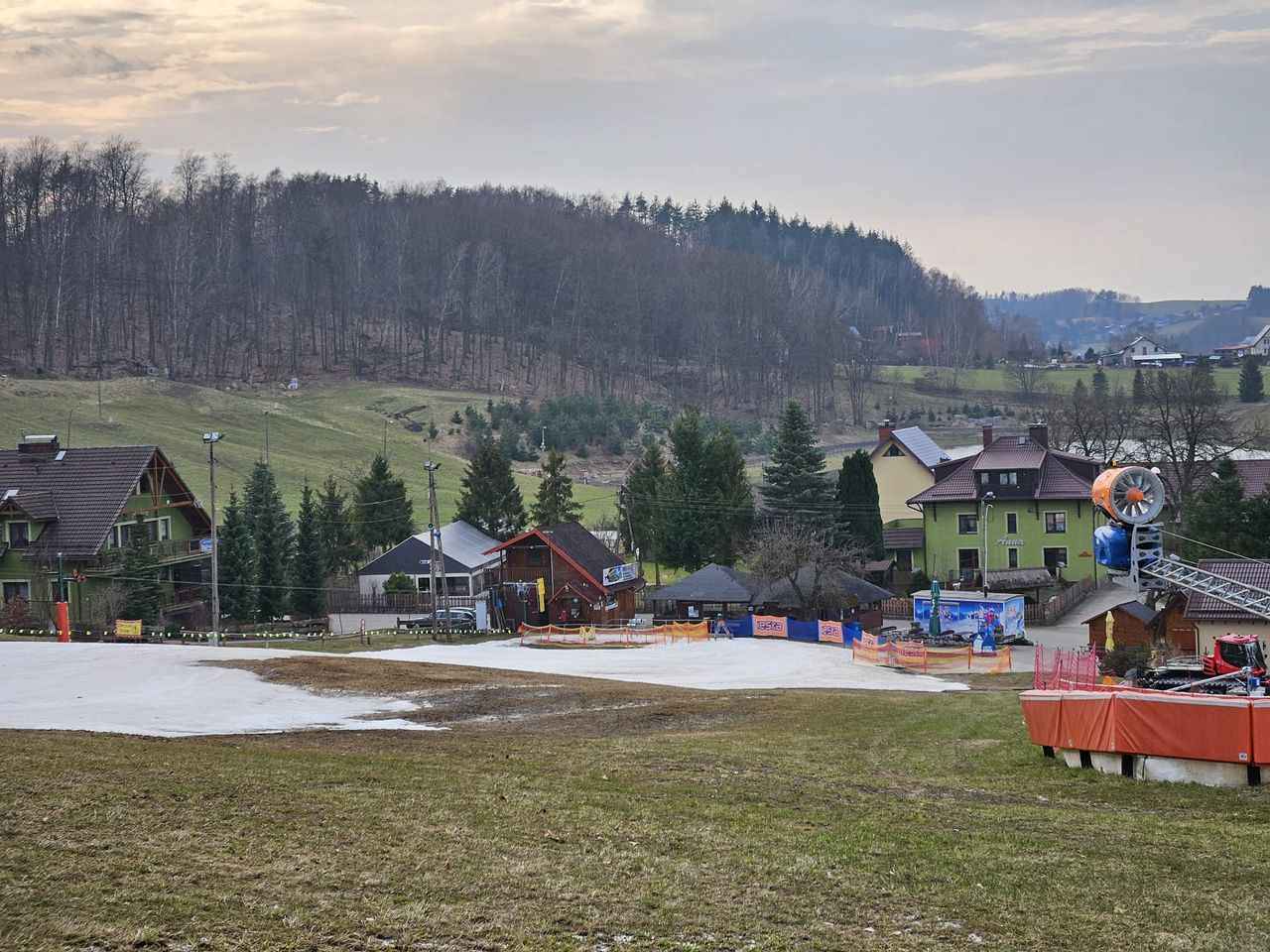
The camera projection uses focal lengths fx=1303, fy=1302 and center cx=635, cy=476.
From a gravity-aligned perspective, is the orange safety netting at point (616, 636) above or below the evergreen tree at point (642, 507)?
below

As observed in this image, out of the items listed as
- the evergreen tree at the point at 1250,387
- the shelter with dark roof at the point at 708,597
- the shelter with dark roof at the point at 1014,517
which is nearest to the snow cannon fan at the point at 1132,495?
the shelter with dark roof at the point at 708,597

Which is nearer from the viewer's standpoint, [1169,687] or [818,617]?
[1169,687]

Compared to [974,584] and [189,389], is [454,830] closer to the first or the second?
[974,584]

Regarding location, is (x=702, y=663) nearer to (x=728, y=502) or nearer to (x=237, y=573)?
(x=237, y=573)

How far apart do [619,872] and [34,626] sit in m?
47.8

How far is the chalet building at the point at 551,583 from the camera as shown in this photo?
6694cm

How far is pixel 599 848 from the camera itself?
56.5 feet

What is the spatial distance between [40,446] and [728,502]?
40.1 meters

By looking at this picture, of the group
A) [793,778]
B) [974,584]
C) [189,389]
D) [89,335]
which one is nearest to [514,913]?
A: [793,778]

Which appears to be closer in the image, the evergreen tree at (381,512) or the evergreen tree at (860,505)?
the evergreen tree at (860,505)

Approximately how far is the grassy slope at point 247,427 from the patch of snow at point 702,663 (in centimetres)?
4303

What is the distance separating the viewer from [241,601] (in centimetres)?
6531

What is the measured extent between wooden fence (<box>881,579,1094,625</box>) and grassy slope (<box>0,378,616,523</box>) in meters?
35.1

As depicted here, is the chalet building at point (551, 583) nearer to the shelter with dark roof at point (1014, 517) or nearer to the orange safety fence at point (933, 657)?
the orange safety fence at point (933, 657)
